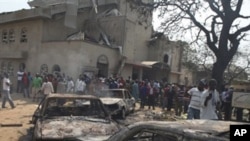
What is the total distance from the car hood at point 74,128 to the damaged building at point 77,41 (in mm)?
17837

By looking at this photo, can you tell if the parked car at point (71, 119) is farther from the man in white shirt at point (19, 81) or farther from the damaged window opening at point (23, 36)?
the damaged window opening at point (23, 36)

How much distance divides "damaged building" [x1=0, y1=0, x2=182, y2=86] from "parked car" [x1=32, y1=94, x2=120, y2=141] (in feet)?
55.5

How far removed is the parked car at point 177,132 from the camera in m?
3.38

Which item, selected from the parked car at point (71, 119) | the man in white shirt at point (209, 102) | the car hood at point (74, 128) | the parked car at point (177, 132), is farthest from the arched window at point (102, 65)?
the parked car at point (177, 132)

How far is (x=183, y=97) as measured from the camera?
59.2ft

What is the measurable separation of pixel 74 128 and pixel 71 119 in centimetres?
64

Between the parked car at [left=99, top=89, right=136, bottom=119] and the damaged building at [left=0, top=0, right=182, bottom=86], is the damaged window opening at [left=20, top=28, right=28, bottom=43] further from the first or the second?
the parked car at [left=99, top=89, right=136, bottom=119]

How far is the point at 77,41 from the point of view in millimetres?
26016

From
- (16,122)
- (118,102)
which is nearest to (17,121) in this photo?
(16,122)

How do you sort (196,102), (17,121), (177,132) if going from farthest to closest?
(17,121) < (196,102) < (177,132)

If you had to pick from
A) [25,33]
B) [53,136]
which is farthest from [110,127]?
[25,33]

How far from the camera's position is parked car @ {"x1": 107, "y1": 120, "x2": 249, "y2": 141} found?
3381mm

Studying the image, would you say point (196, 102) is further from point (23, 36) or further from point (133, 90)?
point (23, 36)

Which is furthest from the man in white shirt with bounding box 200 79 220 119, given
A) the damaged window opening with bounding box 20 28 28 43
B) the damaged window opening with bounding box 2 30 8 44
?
the damaged window opening with bounding box 2 30 8 44
